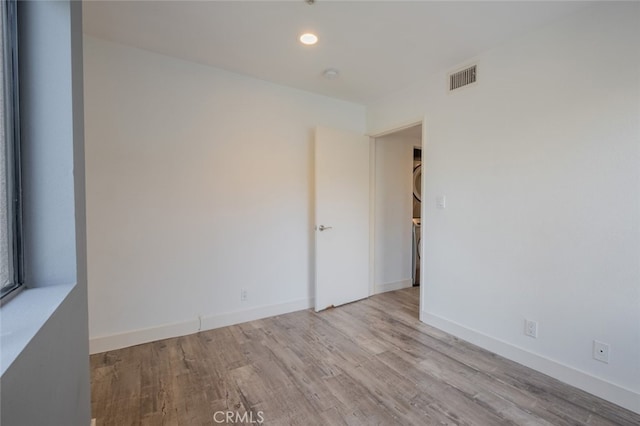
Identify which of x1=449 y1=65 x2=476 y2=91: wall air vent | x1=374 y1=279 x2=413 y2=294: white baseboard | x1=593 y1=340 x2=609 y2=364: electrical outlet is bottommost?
x1=374 y1=279 x2=413 y2=294: white baseboard

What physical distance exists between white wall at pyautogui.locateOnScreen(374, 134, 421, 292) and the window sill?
3312mm

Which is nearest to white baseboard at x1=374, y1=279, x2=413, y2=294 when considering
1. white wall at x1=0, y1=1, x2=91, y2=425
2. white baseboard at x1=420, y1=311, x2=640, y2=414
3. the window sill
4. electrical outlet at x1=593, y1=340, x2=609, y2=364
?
white baseboard at x1=420, y1=311, x2=640, y2=414

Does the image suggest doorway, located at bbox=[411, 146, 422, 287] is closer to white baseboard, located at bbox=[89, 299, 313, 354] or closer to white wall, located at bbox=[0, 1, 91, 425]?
white baseboard, located at bbox=[89, 299, 313, 354]

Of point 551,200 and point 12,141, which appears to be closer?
point 12,141

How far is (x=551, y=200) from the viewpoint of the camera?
6.68 feet

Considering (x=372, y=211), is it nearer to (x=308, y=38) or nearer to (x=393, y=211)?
(x=393, y=211)

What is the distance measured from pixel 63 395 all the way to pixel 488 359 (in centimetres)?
257

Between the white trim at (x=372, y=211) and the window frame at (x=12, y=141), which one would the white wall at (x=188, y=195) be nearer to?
the white trim at (x=372, y=211)

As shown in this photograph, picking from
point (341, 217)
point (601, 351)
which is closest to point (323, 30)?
point (341, 217)

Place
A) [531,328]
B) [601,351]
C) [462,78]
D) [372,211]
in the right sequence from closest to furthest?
[601,351]
[531,328]
[462,78]
[372,211]

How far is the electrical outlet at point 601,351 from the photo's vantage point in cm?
179

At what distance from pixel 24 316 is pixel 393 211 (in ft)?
12.2

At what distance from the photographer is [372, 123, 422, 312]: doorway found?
12.7 feet

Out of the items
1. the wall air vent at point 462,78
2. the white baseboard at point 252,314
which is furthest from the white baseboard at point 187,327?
the wall air vent at point 462,78
